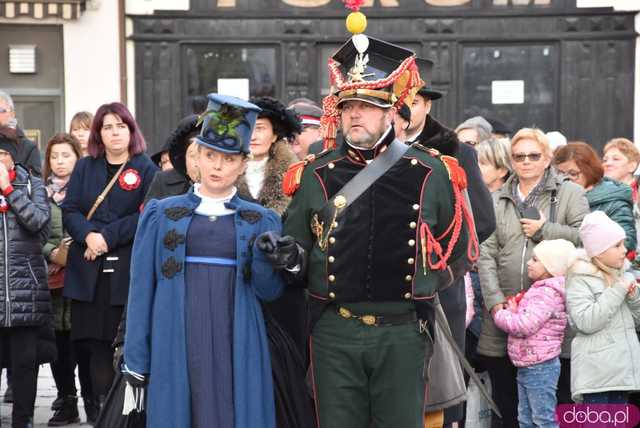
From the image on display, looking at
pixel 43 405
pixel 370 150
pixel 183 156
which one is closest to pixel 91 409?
pixel 43 405

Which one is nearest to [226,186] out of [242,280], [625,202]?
[242,280]

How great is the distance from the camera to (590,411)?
6.88 metres

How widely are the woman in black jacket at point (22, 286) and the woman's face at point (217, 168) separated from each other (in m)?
2.65

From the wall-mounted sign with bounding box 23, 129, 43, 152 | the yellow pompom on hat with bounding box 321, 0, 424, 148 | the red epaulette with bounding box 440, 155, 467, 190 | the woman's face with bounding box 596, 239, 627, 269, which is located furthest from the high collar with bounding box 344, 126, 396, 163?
the wall-mounted sign with bounding box 23, 129, 43, 152

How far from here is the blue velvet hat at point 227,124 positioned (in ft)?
17.1

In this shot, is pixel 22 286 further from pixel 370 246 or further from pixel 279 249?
pixel 370 246

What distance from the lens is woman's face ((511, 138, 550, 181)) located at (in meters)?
7.40

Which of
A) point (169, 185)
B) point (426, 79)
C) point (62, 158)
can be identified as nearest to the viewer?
point (426, 79)

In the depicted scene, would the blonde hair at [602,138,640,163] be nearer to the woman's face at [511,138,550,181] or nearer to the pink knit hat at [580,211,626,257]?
the woman's face at [511,138,550,181]

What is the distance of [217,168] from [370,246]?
0.81 meters

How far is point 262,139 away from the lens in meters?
6.36

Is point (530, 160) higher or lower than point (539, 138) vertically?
lower

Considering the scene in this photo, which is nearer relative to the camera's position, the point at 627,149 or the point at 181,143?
the point at 181,143

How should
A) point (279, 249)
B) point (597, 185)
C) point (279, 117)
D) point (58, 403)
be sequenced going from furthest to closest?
point (58, 403), point (597, 185), point (279, 117), point (279, 249)
